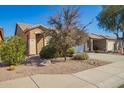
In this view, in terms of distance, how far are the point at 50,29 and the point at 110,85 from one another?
6.91 m

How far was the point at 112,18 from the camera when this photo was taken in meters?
26.0

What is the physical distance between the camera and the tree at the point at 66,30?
39.1 ft

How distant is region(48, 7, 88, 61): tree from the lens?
1191cm

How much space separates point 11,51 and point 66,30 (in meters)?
3.91

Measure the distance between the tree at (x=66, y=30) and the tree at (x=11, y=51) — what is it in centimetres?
251

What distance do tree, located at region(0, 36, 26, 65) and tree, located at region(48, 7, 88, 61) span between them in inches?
98.7

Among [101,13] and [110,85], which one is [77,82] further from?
[101,13]

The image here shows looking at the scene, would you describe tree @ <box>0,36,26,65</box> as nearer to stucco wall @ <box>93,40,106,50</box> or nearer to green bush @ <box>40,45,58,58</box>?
green bush @ <box>40,45,58,58</box>

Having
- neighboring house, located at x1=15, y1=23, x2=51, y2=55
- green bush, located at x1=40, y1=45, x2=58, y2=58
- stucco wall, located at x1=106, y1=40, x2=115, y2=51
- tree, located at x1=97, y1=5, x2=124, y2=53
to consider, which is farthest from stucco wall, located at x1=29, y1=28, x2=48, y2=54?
stucco wall, located at x1=106, y1=40, x2=115, y2=51

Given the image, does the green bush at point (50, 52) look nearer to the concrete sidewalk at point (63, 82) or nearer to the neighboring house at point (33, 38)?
the neighboring house at point (33, 38)

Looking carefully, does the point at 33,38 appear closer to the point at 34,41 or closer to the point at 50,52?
the point at 34,41

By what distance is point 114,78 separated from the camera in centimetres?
753

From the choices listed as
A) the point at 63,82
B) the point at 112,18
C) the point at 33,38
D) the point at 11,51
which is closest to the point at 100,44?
the point at 112,18
